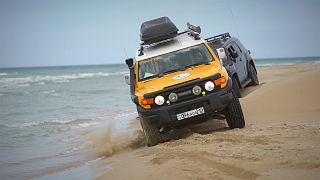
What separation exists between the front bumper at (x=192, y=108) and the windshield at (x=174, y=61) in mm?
912

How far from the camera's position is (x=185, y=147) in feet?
18.7

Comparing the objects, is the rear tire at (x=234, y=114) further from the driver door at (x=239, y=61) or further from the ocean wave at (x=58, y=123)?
the ocean wave at (x=58, y=123)

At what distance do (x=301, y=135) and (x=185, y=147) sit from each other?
168cm

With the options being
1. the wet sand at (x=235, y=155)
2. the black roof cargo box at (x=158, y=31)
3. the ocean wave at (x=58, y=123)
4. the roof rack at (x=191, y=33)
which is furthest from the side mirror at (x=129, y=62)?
the ocean wave at (x=58, y=123)

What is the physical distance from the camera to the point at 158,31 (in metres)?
7.41

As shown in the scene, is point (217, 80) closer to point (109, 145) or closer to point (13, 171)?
point (109, 145)

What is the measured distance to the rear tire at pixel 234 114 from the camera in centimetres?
636

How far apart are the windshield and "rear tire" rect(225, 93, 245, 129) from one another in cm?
99

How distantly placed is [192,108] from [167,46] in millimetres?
1726

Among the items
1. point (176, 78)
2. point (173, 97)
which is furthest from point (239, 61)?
point (173, 97)

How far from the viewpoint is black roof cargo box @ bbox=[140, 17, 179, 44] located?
7406 mm

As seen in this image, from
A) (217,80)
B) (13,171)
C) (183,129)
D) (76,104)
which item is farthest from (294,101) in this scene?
(76,104)

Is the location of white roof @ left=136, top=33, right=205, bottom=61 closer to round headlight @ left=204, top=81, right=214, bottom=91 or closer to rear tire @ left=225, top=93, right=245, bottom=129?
round headlight @ left=204, top=81, right=214, bottom=91

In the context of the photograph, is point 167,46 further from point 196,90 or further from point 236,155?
point 236,155
